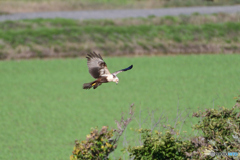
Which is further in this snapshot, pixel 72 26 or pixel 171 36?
pixel 72 26

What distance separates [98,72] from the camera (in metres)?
6.29

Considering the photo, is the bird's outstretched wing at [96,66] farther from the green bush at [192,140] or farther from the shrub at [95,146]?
the shrub at [95,146]

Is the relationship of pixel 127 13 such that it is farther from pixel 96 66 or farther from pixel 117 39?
pixel 96 66

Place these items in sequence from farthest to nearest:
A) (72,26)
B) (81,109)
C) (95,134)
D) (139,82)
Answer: (72,26) < (139,82) < (81,109) < (95,134)

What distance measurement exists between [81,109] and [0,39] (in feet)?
29.3

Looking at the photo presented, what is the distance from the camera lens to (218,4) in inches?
1746

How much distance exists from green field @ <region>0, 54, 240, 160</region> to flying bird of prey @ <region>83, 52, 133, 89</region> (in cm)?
1018

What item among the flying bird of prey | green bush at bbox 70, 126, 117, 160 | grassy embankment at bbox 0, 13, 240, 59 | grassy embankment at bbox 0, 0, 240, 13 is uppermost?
grassy embankment at bbox 0, 0, 240, 13

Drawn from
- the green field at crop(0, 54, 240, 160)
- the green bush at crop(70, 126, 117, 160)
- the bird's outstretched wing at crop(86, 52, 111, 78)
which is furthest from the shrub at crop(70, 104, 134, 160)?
the green field at crop(0, 54, 240, 160)

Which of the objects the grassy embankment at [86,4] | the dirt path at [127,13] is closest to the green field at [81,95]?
the dirt path at [127,13]

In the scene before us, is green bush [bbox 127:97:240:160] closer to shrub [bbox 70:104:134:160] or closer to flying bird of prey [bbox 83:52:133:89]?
shrub [bbox 70:104:134:160]

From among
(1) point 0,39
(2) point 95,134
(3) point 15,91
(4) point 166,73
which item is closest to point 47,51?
(1) point 0,39

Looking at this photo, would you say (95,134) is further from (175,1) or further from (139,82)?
(175,1)

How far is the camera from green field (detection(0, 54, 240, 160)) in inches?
757
